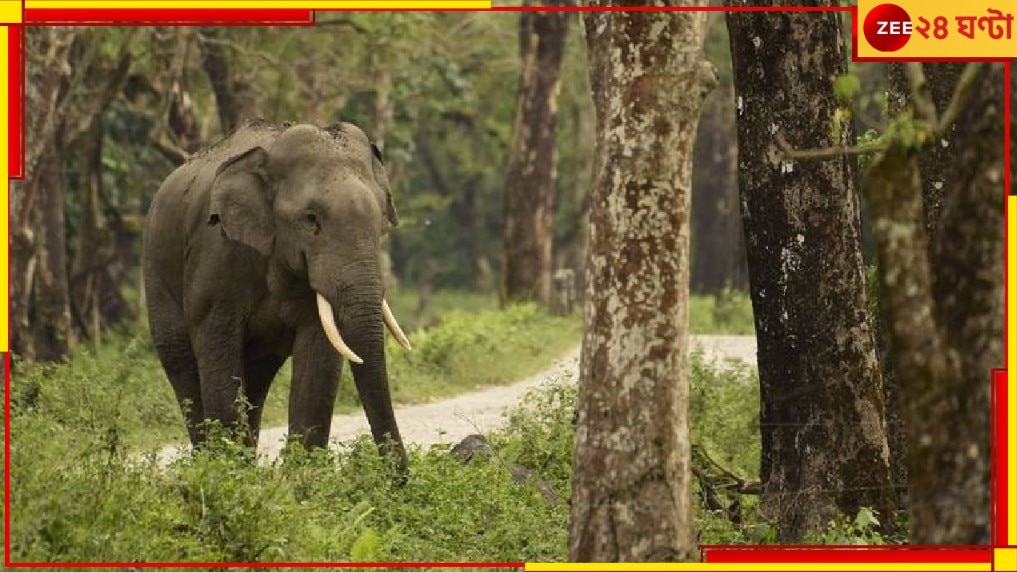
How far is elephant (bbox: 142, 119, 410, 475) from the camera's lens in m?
12.8

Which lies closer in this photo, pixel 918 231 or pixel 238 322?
pixel 918 231

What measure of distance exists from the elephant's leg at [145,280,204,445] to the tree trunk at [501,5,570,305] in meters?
14.5

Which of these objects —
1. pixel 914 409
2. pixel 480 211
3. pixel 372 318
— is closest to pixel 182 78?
pixel 372 318

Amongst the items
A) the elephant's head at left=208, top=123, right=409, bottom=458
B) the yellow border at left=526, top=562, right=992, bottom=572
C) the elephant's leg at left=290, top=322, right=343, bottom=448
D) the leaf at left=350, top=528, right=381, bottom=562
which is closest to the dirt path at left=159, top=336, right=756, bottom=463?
the elephant's leg at left=290, top=322, right=343, bottom=448

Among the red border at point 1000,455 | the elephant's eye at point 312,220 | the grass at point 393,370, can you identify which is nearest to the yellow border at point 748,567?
the red border at point 1000,455

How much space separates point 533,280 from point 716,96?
11.3m

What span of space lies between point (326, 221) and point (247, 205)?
563 mm

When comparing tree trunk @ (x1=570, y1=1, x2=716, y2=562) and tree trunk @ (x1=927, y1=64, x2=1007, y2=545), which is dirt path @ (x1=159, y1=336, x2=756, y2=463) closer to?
tree trunk @ (x1=570, y1=1, x2=716, y2=562)

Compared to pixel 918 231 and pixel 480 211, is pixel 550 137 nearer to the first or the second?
pixel 918 231

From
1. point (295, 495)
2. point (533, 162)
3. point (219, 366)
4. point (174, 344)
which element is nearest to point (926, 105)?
point (295, 495)

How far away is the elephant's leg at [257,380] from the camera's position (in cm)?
1380

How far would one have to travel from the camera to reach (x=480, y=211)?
183 feet

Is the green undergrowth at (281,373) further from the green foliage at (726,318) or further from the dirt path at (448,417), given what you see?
the green foliage at (726,318)

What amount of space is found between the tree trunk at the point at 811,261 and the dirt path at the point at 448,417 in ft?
12.6
